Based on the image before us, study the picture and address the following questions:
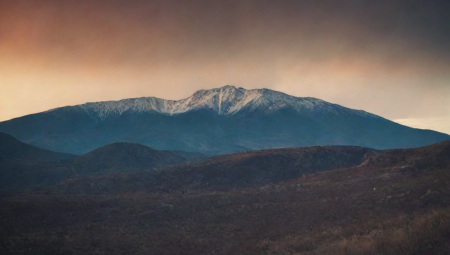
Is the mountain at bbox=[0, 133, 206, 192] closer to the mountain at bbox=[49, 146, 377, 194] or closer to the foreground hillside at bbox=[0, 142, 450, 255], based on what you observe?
the mountain at bbox=[49, 146, 377, 194]

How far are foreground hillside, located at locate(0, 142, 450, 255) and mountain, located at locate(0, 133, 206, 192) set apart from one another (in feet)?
122

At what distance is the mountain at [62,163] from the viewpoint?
7399cm

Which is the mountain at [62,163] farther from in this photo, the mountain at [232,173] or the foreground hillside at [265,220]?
the foreground hillside at [265,220]

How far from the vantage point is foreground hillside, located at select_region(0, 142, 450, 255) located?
18.7m

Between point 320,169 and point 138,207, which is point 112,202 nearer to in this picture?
point 138,207

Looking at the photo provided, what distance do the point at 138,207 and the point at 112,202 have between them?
5104 mm

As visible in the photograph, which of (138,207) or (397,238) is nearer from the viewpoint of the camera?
(397,238)

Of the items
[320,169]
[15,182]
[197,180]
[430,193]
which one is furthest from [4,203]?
[320,169]

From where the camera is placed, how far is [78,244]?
79.0 feet

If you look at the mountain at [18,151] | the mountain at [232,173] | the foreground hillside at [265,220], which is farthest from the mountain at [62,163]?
the foreground hillside at [265,220]

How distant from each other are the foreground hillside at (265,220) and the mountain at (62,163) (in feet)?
122

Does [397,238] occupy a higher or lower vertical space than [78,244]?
higher

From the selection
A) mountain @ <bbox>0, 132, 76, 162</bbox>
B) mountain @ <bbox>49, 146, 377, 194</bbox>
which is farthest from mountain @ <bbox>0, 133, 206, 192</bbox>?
mountain @ <bbox>49, 146, 377, 194</bbox>

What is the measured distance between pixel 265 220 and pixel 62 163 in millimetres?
79655
